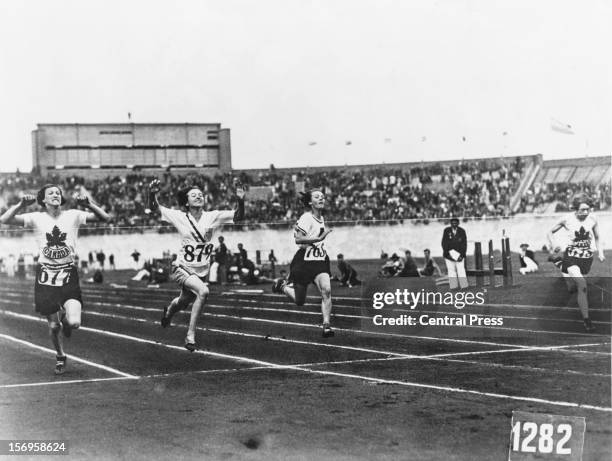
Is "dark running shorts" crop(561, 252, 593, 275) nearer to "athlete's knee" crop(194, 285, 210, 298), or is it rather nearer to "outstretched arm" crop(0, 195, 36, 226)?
"athlete's knee" crop(194, 285, 210, 298)

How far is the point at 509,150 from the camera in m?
41.9

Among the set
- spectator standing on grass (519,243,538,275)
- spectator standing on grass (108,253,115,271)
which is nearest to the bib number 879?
spectator standing on grass (519,243,538,275)

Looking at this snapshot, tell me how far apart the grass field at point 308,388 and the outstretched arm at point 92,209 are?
Result: 1619 millimetres

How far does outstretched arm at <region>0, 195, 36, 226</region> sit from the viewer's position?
8102mm

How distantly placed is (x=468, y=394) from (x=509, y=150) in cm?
3584

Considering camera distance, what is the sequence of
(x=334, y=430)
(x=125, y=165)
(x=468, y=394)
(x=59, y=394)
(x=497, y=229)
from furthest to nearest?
1. (x=125, y=165)
2. (x=497, y=229)
3. (x=59, y=394)
4. (x=468, y=394)
5. (x=334, y=430)

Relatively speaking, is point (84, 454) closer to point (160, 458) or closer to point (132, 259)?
point (160, 458)

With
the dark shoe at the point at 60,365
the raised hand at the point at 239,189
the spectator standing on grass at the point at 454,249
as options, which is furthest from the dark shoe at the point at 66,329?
the spectator standing on grass at the point at 454,249

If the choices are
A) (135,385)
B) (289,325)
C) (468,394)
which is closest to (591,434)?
(468,394)

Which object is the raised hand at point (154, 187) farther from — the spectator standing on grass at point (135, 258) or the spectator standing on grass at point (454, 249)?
the spectator standing on grass at point (135, 258)

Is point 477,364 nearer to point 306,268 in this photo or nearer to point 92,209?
point 306,268

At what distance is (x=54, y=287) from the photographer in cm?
905

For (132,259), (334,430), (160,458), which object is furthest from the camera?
(132,259)

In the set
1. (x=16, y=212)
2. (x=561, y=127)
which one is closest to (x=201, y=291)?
(x=16, y=212)
